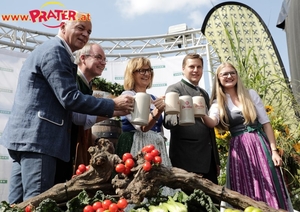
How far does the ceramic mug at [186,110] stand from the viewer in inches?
73.2

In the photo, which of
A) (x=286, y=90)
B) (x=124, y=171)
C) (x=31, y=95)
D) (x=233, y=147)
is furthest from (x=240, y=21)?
(x=124, y=171)

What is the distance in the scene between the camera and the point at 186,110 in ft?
6.16

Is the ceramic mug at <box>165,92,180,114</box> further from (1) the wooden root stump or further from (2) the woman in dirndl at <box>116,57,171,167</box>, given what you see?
(1) the wooden root stump

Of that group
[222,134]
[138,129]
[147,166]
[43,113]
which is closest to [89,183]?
[147,166]

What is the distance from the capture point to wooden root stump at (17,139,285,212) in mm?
1112

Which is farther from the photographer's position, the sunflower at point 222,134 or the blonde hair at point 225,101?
the sunflower at point 222,134

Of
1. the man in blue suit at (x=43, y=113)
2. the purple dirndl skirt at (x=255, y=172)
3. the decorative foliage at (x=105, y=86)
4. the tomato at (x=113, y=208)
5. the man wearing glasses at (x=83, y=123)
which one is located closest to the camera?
the tomato at (x=113, y=208)

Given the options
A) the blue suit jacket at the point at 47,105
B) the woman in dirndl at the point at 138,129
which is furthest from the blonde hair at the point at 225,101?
the blue suit jacket at the point at 47,105

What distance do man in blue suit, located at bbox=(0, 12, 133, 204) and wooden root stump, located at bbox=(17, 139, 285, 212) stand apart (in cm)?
33

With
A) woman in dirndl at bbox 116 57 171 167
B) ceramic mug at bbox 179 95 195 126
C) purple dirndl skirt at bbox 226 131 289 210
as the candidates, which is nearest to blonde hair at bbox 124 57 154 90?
woman in dirndl at bbox 116 57 171 167

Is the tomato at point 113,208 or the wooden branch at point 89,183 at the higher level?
the wooden branch at point 89,183

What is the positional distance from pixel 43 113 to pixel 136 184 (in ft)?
2.04

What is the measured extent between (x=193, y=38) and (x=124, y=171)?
8.58 meters

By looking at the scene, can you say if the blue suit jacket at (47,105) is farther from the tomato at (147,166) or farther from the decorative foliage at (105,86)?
the decorative foliage at (105,86)
